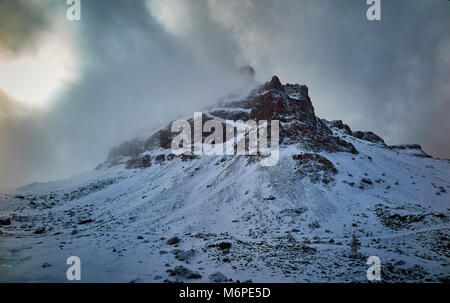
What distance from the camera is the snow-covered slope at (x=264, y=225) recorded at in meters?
12.5

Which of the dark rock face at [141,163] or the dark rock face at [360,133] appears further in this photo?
the dark rock face at [360,133]

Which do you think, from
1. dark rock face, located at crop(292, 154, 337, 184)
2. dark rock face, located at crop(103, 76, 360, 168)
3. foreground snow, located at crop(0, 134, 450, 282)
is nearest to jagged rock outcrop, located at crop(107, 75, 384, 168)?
dark rock face, located at crop(103, 76, 360, 168)

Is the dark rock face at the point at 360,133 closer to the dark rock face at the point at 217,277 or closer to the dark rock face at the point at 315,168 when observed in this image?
the dark rock face at the point at 315,168

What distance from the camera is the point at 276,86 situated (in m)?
66.0

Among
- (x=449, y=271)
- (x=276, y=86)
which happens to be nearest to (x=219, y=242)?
(x=449, y=271)

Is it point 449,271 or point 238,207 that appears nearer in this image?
point 449,271

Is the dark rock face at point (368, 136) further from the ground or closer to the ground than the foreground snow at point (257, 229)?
further from the ground

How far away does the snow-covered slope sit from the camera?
12.5 meters

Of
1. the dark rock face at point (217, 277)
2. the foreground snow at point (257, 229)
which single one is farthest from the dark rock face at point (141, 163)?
the dark rock face at point (217, 277)

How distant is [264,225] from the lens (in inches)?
939

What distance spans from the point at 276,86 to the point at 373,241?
56123 millimetres

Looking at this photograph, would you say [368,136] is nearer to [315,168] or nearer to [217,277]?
[315,168]

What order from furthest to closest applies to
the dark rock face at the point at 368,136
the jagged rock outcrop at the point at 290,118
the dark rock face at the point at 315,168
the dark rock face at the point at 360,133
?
the dark rock face at the point at 360,133 < the dark rock face at the point at 368,136 < the jagged rock outcrop at the point at 290,118 < the dark rock face at the point at 315,168
